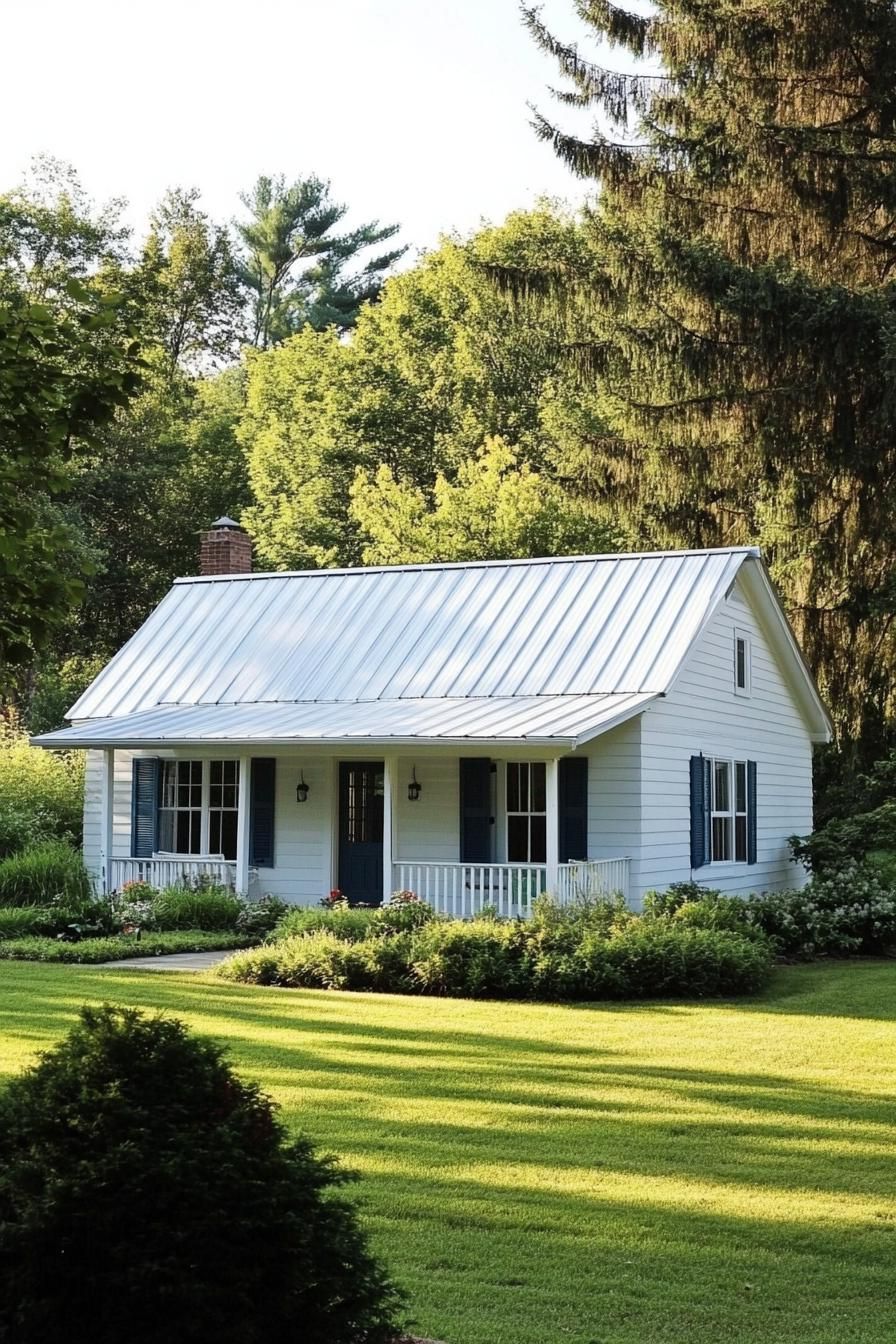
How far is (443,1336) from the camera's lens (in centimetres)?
511

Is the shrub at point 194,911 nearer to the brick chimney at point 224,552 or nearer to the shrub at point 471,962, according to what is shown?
the shrub at point 471,962

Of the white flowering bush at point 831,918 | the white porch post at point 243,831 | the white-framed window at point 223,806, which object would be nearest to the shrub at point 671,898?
the white flowering bush at point 831,918

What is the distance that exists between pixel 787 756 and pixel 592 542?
10.5 m

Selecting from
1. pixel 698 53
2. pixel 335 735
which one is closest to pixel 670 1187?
pixel 335 735

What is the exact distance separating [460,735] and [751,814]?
19.9 ft

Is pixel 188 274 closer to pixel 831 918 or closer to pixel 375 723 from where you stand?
pixel 375 723

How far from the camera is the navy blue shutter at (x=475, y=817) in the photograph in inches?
741

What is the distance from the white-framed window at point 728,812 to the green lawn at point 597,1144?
21.4 feet

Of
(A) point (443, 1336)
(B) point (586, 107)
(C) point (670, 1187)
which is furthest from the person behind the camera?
(B) point (586, 107)

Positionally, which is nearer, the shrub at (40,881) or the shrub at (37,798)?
the shrub at (40,881)

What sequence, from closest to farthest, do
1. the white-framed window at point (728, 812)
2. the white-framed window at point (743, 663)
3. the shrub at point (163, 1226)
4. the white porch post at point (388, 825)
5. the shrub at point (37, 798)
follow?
the shrub at point (163, 1226) < the white porch post at point (388, 825) < the white-framed window at point (728, 812) < the white-framed window at point (743, 663) < the shrub at point (37, 798)

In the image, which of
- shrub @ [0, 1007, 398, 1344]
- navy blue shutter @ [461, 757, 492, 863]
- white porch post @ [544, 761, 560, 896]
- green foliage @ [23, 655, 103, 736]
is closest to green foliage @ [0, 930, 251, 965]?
navy blue shutter @ [461, 757, 492, 863]

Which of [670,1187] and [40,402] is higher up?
[40,402]

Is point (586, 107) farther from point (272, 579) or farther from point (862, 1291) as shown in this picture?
point (862, 1291)
